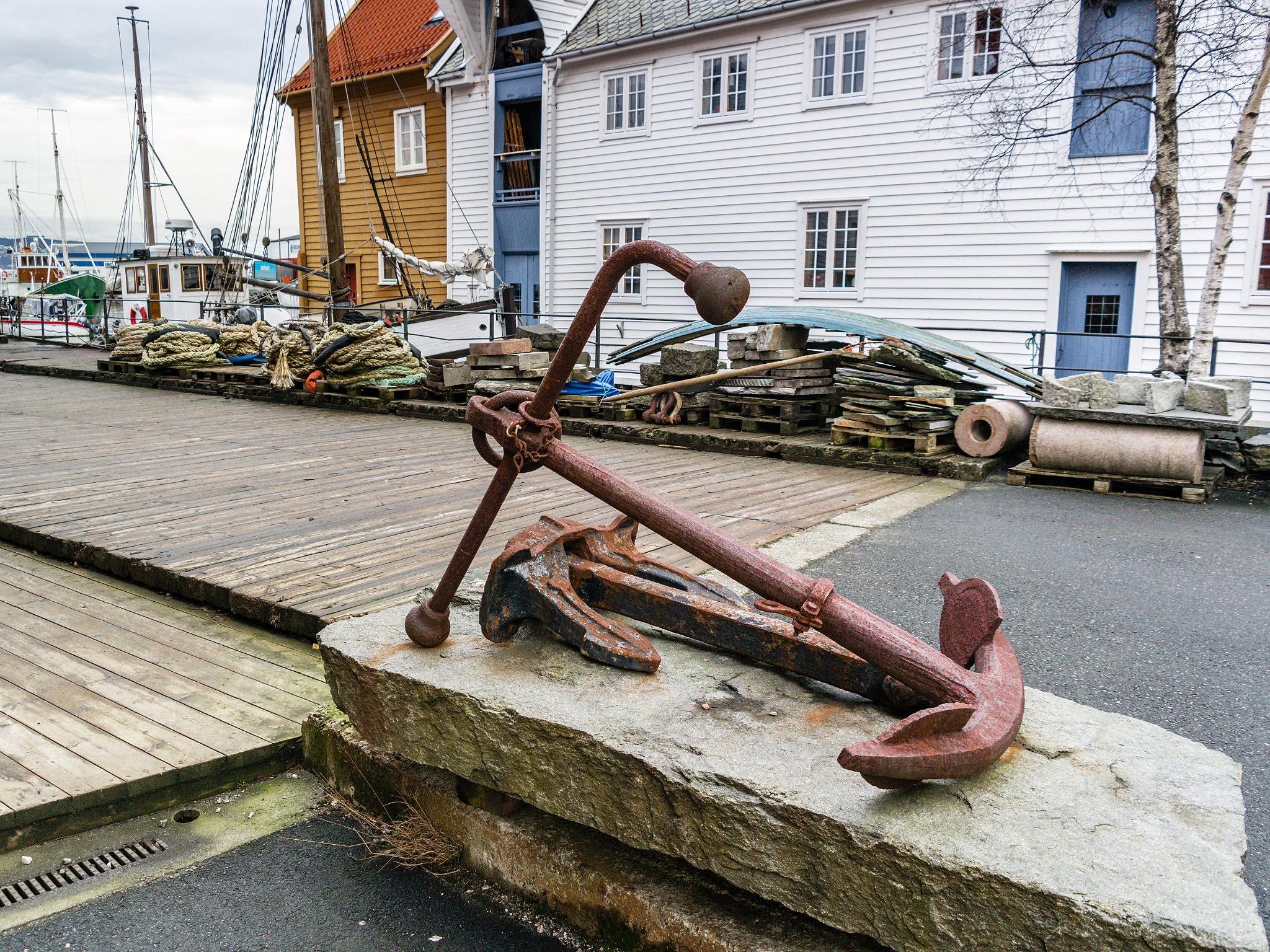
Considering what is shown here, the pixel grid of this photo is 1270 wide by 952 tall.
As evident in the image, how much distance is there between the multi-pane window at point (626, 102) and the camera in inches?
763

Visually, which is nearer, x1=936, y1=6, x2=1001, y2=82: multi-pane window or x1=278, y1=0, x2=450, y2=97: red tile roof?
x1=936, y1=6, x2=1001, y2=82: multi-pane window

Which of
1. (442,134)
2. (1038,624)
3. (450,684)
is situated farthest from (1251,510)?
(442,134)

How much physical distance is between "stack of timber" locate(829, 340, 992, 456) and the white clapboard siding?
226 inches

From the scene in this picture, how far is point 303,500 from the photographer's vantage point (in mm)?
7117

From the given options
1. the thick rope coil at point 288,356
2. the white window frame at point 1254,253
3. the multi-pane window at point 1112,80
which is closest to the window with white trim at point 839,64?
the multi-pane window at point 1112,80

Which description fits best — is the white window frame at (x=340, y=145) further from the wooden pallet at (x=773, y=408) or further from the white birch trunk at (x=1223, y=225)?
Answer: the white birch trunk at (x=1223, y=225)

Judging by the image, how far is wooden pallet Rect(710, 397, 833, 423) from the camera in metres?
10.3

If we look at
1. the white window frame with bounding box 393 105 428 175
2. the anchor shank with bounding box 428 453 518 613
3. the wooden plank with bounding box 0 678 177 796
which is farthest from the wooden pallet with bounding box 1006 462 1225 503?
the white window frame with bounding box 393 105 428 175

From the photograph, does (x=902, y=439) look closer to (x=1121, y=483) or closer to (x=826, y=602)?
(x=1121, y=483)

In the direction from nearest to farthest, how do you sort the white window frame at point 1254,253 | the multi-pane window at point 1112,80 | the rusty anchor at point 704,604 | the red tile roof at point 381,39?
the rusty anchor at point 704,604 → the white window frame at point 1254,253 → the multi-pane window at point 1112,80 → the red tile roof at point 381,39

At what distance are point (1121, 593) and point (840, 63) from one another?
13446 mm

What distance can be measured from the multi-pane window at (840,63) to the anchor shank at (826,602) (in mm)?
15432

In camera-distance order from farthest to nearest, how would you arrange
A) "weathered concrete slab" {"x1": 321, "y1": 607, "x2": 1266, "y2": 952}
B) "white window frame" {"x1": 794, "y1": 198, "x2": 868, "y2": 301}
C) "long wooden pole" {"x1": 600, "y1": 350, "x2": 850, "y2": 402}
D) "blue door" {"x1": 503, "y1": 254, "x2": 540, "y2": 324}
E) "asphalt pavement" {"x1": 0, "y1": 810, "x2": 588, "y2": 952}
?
"blue door" {"x1": 503, "y1": 254, "x2": 540, "y2": 324}, "white window frame" {"x1": 794, "y1": 198, "x2": 868, "y2": 301}, "long wooden pole" {"x1": 600, "y1": 350, "x2": 850, "y2": 402}, "asphalt pavement" {"x1": 0, "y1": 810, "x2": 588, "y2": 952}, "weathered concrete slab" {"x1": 321, "y1": 607, "x2": 1266, "y2": 952}

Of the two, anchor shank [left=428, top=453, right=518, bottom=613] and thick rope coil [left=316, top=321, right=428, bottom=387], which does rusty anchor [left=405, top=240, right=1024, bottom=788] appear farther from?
thick rope coil [left=316, top=321, right=428, bottom=387]
